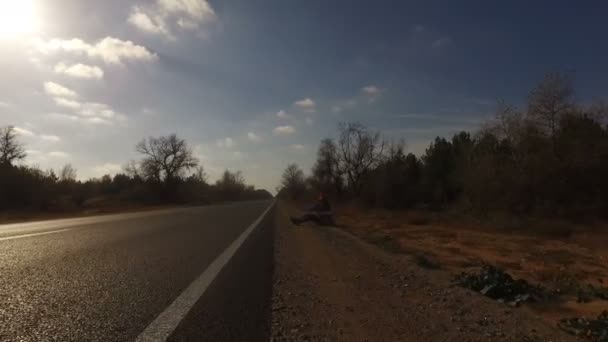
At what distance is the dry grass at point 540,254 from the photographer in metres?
6.39

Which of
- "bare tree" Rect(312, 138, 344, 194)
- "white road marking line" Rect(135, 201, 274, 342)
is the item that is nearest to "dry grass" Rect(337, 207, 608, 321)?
"white road marking line" Rect(135, 201, 274, 342)

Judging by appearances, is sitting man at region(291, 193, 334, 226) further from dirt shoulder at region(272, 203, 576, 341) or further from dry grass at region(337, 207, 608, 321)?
dirt shoulder at region(272, 203, 576, 341)

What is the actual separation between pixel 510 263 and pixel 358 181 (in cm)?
4874

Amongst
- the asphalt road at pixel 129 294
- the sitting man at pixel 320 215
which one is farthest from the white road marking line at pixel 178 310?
the sitting man at pixel 320 215

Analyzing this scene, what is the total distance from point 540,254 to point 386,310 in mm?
8886

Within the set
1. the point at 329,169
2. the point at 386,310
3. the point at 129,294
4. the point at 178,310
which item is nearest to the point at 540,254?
the point at 386,310

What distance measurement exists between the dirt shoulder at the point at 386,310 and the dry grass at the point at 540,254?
948 millimetres

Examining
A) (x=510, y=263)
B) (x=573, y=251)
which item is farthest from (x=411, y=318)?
(x=573, y=251)

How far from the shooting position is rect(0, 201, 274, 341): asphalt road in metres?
3.35

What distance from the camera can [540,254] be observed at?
37.0ft

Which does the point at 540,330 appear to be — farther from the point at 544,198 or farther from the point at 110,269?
the point at 544,198

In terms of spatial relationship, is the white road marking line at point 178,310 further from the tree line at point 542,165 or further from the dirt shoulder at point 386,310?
the tree line at point 542,165

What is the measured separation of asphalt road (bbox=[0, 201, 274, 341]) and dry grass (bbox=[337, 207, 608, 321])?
13.0 ft

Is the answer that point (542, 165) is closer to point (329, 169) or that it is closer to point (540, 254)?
point (540, 254)
